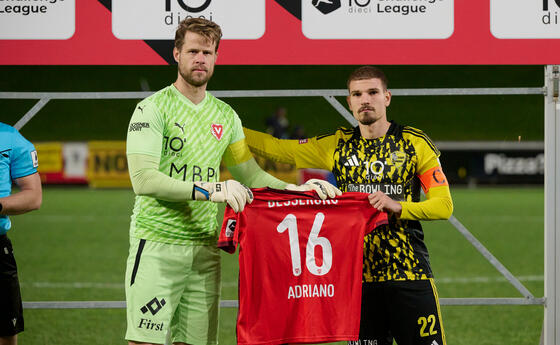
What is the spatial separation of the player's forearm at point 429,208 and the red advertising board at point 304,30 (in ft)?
4.62

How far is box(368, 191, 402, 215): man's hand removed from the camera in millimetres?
3527

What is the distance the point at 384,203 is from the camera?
352 centimetres

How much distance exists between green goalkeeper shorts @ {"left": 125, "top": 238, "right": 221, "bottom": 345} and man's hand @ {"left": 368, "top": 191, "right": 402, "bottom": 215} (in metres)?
0.87

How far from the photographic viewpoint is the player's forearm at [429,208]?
3.57 metres

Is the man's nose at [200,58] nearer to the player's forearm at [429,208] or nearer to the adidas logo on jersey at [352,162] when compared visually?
the adidas logo on jersey at [352,162]

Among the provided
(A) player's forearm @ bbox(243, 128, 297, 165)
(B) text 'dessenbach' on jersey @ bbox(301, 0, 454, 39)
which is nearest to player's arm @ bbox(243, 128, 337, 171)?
(A) player's forearm @ bbox(243, 128, 297, 165)

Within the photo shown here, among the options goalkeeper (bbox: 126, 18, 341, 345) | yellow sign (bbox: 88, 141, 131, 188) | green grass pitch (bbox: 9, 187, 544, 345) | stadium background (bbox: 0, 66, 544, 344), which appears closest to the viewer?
goalkeeper (bbox: 126, 18, 341, 345)

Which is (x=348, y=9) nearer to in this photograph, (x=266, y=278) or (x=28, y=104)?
(x=266, y=278)

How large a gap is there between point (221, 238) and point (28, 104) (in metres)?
2.40

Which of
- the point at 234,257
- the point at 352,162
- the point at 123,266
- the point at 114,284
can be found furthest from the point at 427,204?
the point at 234,257

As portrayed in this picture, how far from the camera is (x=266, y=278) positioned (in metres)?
3.65

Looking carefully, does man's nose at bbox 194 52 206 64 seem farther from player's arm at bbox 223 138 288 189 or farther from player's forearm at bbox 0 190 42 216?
player's forearm at bbox 0 190 42 216

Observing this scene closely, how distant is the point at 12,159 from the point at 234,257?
6.87m

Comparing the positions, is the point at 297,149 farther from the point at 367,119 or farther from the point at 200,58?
the point at 200,58
